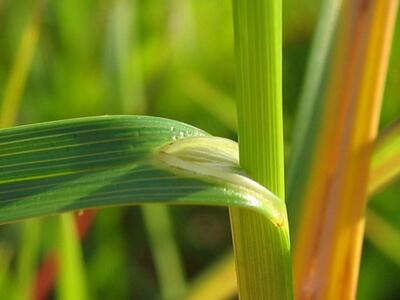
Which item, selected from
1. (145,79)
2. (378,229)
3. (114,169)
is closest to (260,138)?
(114,169)

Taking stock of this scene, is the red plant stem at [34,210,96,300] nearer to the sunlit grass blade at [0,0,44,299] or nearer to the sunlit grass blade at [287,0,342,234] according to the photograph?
→ the sunlit grass blade at [0,0,44,299]

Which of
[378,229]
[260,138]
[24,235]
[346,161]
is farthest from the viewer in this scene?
[378,229]

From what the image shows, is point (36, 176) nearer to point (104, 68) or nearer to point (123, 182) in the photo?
point (123, 182)

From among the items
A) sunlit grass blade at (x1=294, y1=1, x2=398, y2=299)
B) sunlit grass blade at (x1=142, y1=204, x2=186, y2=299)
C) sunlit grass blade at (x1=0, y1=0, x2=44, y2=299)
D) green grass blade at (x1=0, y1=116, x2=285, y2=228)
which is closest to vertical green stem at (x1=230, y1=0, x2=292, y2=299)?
green grass blade at (x1=0, y1=116, x2=285, y2=228)

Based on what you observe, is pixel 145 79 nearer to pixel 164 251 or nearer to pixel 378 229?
pixel 164 251

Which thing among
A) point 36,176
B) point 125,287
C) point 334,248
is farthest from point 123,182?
point 125,287

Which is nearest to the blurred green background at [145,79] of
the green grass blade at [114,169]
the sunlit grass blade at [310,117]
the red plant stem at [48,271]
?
the red plant stem at [48,271]

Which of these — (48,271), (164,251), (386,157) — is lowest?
(164,251)
